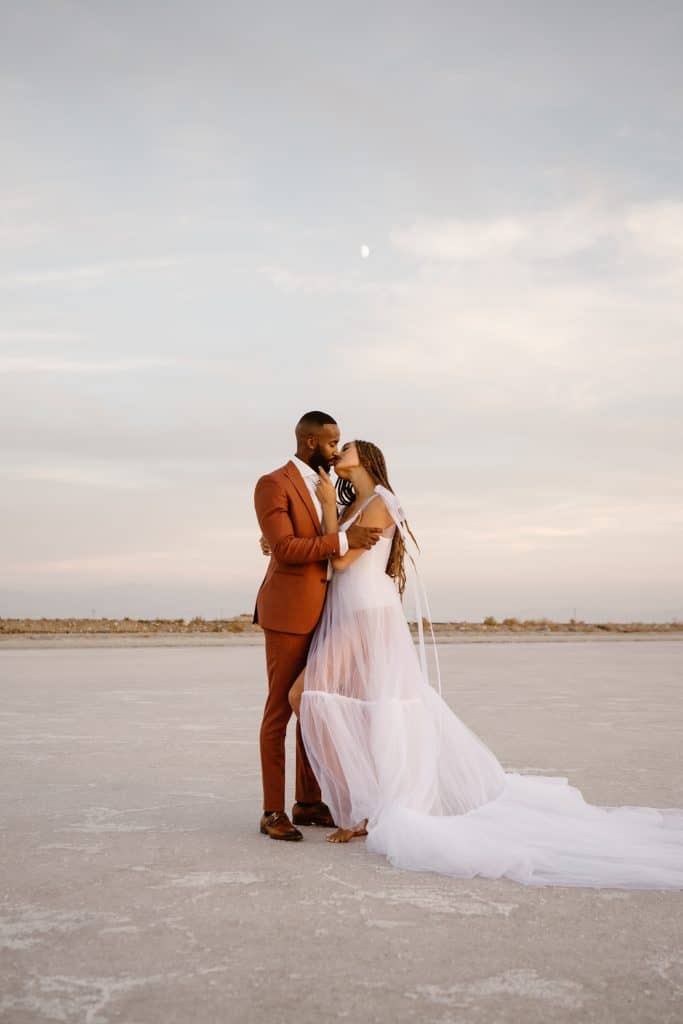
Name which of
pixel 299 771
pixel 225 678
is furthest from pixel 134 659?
pixel 299 771

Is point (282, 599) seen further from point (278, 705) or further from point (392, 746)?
point (392, 746)

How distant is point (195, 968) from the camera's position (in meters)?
3.71

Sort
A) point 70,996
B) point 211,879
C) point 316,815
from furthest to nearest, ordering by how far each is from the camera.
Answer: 1. point 316,815
2. point 211,879
3. point 70,996

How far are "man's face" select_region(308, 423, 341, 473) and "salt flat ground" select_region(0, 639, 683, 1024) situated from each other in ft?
6.97

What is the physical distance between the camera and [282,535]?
5.88m

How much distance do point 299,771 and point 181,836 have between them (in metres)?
0.80

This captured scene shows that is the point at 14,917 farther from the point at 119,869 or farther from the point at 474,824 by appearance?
the point at 474,824

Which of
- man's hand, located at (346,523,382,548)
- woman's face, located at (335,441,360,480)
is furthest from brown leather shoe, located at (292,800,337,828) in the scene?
woman's face, located at (335,441,360,480)

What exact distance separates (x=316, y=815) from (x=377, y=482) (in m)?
2.01

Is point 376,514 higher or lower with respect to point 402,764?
higher

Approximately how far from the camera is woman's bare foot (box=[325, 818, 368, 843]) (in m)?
5.82

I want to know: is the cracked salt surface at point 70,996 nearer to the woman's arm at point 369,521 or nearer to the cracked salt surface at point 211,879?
the cracked salt surface at point 211,879

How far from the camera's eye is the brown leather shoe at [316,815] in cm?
629

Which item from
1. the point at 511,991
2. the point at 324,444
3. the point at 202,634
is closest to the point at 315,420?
the point at 324,444
